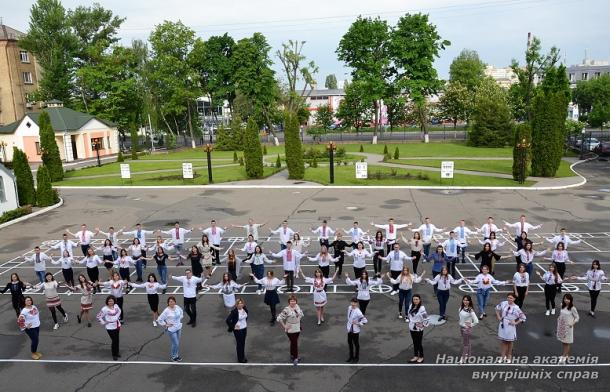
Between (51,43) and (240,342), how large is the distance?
70.0 metres

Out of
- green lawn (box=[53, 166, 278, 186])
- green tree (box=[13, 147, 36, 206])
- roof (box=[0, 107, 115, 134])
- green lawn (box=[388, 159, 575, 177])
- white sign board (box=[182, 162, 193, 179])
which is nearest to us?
green tree (box=[13, 147, 36, 206])

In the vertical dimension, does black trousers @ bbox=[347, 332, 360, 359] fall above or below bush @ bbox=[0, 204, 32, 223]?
below

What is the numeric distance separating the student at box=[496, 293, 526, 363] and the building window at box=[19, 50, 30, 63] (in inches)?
3263

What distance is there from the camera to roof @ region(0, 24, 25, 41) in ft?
237

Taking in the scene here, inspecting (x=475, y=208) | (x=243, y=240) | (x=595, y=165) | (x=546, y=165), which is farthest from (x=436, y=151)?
(x=243, y=240)

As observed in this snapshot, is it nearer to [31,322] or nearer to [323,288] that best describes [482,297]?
[323,288]

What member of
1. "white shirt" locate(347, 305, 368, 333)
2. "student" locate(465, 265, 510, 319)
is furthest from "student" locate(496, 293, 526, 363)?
"white shirt" locate(347, 305, 368, 333)

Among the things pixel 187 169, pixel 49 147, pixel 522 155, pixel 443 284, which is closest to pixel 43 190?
pixel 187 169

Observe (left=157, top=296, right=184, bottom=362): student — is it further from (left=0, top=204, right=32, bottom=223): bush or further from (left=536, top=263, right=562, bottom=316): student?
(left=0, top=204, right=32, bottom=223): bush

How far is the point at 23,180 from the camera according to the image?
104ft

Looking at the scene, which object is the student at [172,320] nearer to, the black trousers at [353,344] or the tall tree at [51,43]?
the black trousers at [353,344]

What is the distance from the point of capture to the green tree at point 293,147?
3859 centimetres

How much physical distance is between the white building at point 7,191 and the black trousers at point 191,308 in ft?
71.5

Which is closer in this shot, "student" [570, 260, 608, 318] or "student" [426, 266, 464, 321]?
"student" [426, 266, 464, 321]
